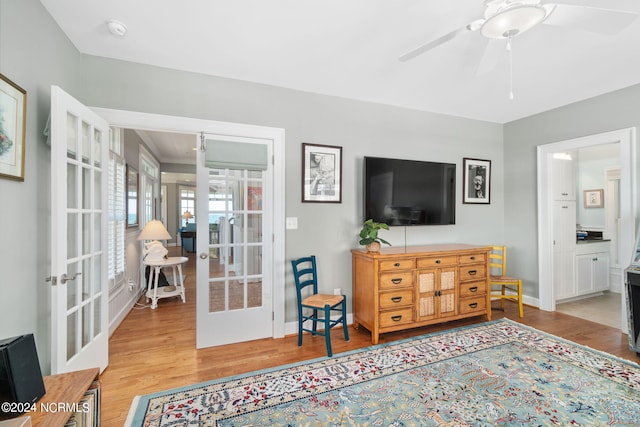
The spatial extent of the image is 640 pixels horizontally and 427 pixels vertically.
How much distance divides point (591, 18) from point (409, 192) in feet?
6.86

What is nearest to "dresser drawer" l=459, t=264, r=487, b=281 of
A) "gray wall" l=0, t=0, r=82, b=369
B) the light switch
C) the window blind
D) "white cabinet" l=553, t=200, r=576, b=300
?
"white cabinet" l=553, t=200, r=576, b=300

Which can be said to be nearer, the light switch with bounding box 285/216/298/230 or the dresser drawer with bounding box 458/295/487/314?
the light switch with bounding box 285/216/298/230

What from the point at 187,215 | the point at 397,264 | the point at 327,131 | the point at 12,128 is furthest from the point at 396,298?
the point at 187,215

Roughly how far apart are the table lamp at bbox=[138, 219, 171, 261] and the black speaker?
114 inches

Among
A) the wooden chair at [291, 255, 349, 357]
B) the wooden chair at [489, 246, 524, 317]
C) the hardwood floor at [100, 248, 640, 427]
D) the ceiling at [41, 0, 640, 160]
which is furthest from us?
the wooden chair at [489, 246, 524, 317]

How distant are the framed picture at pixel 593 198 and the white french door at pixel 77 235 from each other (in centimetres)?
736

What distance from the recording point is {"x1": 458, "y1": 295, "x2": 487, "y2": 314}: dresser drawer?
10.6 feet

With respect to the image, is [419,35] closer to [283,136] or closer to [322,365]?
[283,136]

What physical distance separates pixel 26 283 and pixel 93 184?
808 mm

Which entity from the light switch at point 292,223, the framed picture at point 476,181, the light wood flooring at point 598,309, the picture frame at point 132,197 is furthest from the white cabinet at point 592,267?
the picture frame at point 132,197

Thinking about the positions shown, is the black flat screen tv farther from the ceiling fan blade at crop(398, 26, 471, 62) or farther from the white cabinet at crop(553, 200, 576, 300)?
the white cabinet at crop(553, 200, 576, 300)

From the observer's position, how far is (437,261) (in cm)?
308

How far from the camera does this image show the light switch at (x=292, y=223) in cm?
A: 304

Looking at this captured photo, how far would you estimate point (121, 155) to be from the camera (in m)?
3.60
